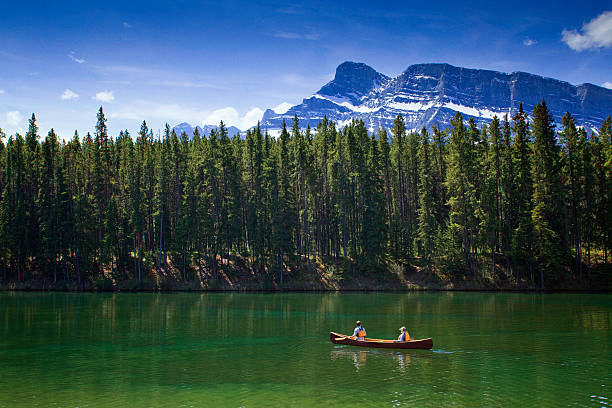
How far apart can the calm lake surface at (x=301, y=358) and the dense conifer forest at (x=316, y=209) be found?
771 inches

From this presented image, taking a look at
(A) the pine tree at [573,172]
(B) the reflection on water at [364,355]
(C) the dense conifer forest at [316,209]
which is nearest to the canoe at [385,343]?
(B) the reflection on water at [364,355]

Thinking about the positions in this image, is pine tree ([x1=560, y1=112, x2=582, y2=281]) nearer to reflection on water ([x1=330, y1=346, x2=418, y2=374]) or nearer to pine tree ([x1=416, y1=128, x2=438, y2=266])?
pine tree ([x1=416, y1=128, x2=438, y2=266])

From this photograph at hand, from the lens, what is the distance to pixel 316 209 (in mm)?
83500

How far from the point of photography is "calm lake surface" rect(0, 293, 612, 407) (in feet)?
64.7

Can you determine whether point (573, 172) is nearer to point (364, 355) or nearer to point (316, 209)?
point (316, 209)

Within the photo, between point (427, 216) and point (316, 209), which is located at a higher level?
point (316, 209)

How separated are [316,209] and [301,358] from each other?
56.8m

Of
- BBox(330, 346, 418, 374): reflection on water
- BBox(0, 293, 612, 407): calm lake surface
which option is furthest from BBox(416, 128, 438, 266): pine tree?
BBox(330, 346, 418, 374): reflection on water

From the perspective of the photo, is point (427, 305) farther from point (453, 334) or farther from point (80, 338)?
point (80, 338)

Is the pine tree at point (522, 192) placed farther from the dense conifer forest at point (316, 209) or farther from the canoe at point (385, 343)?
the canoe at point (385, 343)

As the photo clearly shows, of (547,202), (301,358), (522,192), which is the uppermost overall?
(522,192)

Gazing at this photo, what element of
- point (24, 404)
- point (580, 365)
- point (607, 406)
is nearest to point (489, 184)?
point (580, 365)

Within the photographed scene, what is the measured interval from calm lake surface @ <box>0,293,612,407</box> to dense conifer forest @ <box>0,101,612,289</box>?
1958 centimetres

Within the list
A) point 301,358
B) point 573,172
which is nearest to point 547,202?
point 573,172
